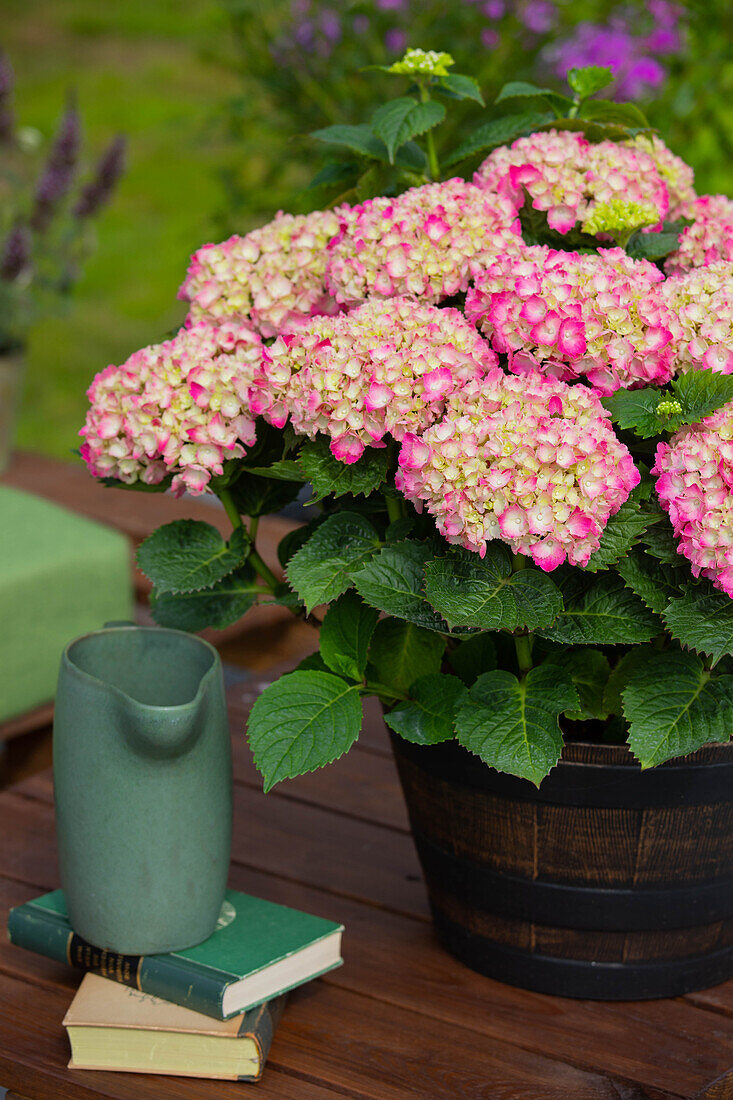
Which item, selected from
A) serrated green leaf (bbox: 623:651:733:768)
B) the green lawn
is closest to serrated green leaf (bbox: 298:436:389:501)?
serrated green leaf (bbox: 623:651:733:768)

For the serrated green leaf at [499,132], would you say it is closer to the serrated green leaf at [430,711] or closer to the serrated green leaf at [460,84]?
the serrated green leaf at [460,84]

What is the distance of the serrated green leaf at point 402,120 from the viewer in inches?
38.9

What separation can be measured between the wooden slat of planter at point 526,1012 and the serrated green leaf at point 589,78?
2.18ft

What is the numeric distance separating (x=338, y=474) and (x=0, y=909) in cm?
48

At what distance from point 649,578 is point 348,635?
0.21 metres

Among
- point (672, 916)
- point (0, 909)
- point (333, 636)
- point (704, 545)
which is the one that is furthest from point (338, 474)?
point (0, 909)

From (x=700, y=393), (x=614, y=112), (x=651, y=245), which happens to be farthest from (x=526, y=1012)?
(x=614, y=112)

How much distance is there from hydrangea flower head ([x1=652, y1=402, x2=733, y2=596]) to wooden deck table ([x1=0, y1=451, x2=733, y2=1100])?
340mm

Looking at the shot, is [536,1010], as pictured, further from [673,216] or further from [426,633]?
[673,216]

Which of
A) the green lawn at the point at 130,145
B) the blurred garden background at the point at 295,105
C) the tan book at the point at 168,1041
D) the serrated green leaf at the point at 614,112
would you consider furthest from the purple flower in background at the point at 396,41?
the tan book at the point at 168,1041

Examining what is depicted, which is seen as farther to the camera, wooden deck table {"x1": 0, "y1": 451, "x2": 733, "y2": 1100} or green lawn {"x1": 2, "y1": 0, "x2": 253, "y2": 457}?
green lawn {"x1": 2, "y1": 0, "x2": 253, "y2": 457}

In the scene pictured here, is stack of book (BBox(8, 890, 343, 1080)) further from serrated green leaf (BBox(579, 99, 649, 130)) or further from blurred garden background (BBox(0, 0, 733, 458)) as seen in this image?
serrated green leaf (BBox(579, 99, 649, 130))

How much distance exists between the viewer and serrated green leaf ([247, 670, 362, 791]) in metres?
0.84

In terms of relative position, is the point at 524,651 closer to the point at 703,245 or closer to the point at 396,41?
the point at 703,245
